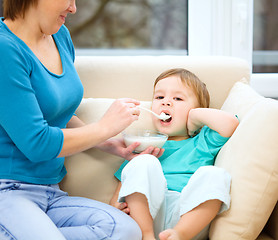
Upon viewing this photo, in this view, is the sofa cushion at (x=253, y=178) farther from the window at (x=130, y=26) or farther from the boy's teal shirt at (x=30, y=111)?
the window at (x=130, y=26)

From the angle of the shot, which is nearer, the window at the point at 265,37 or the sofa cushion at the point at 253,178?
the sofa cushion at the point at 253,178

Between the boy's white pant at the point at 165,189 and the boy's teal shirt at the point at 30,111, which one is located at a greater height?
the boy's teal shirt at the point at 30,111

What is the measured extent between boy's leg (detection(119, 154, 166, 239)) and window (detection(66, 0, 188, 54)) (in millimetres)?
1486

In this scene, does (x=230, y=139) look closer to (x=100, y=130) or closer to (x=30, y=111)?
(x=100, y=130)

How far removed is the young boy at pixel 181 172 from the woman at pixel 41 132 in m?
0.10

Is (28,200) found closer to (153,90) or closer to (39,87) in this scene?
(39,87)

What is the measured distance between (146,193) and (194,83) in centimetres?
62

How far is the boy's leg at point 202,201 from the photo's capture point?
134 cm

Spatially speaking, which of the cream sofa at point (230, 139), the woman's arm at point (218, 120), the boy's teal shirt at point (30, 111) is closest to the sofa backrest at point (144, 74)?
the cream sofa at point (230, 139)

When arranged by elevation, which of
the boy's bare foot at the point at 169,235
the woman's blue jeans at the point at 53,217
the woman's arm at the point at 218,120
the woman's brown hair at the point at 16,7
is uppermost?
the woman's brown hair at the point at 16,7

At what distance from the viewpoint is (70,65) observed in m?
1.60

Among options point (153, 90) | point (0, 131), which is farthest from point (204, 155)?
point (0, 131)

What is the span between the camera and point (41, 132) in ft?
4.15

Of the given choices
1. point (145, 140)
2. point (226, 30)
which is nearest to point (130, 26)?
point (226, 30)
